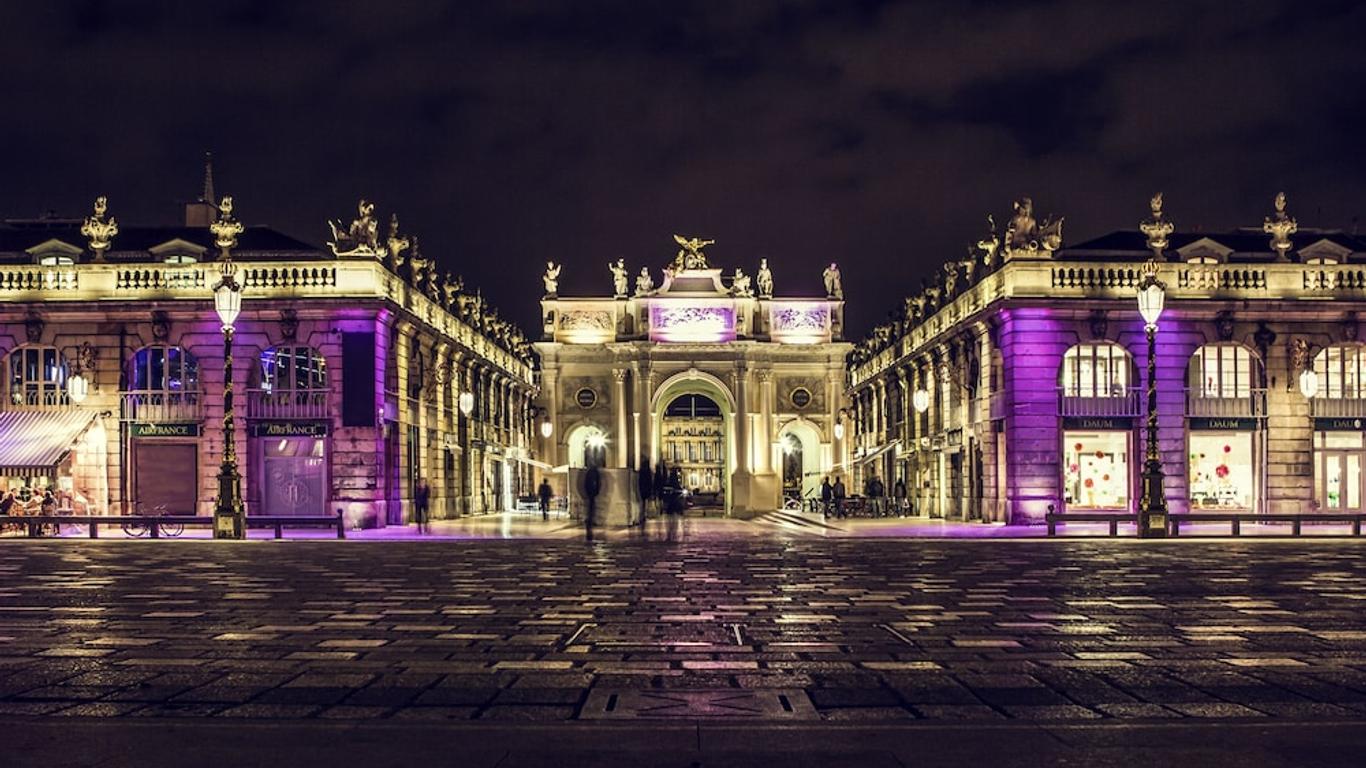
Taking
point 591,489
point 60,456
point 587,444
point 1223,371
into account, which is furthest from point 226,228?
point 587,444

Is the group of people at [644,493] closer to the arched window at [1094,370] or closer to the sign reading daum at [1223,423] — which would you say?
the arched window at [1094,370]

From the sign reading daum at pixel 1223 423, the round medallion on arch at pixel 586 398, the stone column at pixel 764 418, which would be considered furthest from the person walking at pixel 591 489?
the round medallion on arch at pixel 586 398

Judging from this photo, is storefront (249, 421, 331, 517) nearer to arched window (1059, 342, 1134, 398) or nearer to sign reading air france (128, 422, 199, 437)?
sign reading air france (128, 422, 199, 437)

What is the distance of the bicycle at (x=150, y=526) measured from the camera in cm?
3534

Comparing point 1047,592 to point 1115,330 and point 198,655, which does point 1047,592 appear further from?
point 1115,330

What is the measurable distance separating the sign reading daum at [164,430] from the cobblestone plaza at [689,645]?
1939 centimetres

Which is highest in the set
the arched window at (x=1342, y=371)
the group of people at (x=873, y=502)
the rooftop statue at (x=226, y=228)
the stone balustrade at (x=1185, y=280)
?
the rooftop statue at (x=226, y=228)

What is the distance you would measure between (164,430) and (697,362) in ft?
121

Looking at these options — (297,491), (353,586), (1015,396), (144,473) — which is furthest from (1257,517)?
(144,473)

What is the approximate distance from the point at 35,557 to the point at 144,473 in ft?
50.6

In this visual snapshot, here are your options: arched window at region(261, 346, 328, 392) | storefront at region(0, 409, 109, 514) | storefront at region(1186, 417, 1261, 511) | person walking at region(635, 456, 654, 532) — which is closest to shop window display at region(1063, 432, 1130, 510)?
storefront at region(1186, 417, 1261, 511)

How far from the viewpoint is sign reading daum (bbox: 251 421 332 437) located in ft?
136

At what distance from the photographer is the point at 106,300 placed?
4166cm

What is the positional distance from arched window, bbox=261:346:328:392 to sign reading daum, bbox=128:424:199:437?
2.47 metres
